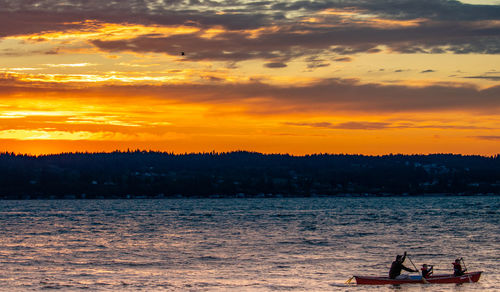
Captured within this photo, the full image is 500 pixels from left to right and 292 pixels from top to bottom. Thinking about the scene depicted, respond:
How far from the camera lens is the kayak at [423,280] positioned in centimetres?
4953

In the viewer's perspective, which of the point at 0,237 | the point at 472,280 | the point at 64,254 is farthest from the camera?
the point at 0,237

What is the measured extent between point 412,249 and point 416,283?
26.2 meters

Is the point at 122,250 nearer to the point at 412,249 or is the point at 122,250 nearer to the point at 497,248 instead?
the point at 412,249

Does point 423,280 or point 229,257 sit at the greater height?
point 229,257

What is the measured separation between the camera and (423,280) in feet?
168

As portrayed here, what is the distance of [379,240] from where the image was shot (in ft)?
288

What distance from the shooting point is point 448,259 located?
216ft

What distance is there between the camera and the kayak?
49.5 m

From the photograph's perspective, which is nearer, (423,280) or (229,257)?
(423,280)

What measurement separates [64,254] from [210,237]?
25878mm

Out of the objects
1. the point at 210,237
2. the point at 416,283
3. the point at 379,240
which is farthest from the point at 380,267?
the point at 210,237

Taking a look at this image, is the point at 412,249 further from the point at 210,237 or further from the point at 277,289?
the point at 277,289

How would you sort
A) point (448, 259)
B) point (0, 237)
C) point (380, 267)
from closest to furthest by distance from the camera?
point (380, 267) < point (448, 259) < point (0, 237)

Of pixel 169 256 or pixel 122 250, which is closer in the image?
pixel 169 256
